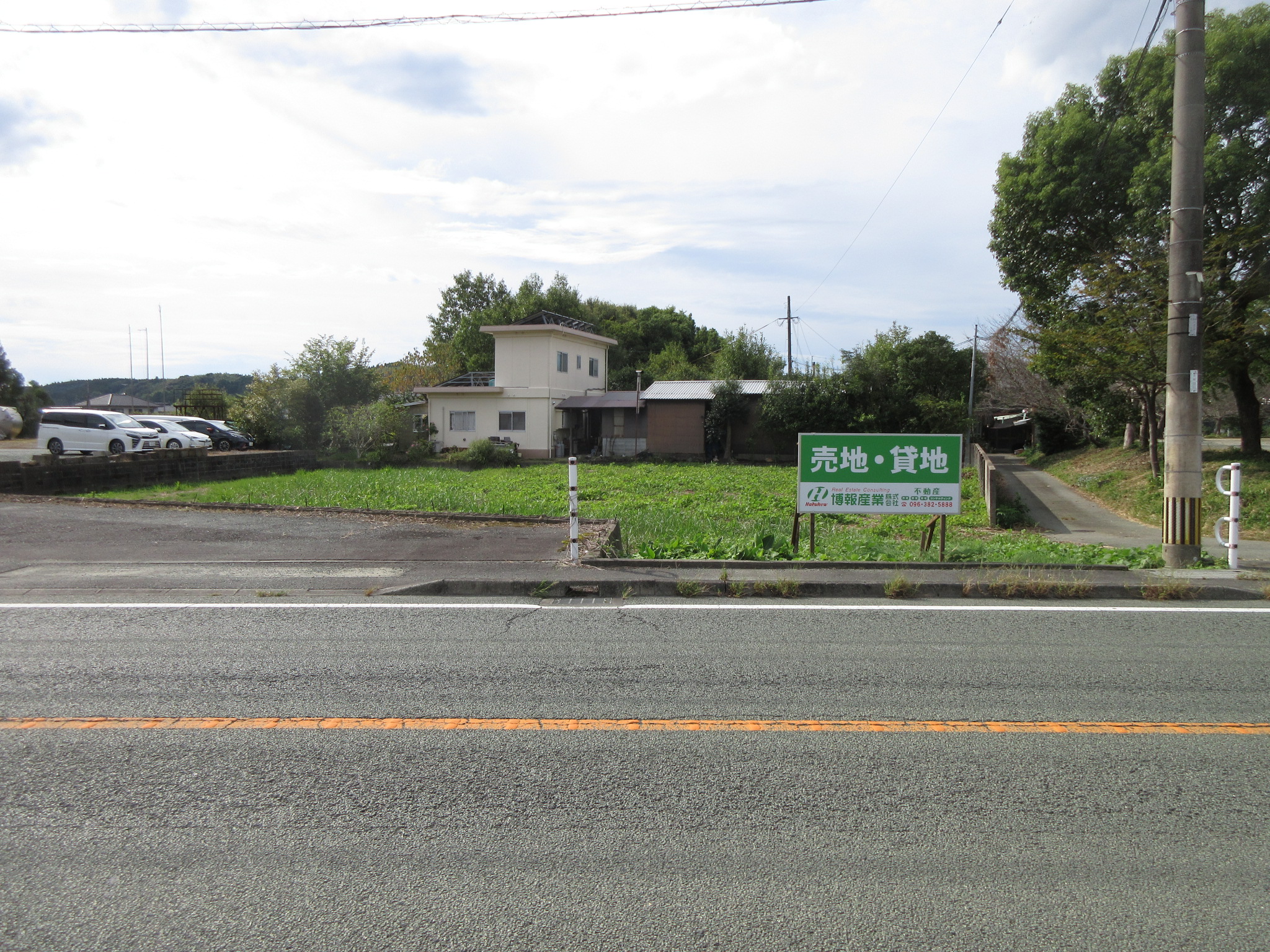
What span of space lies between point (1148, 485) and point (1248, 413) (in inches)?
132

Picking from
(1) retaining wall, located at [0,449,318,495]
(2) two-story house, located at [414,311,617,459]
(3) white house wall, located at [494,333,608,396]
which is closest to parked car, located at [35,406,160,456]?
(1) retaining wall, located at [0,449,318,495]

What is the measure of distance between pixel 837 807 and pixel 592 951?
53.9 inches

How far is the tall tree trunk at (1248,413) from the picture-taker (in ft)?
63.2

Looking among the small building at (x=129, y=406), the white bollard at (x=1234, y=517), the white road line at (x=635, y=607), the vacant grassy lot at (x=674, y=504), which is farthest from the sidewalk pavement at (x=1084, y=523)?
the small building at (x=129, y=406)

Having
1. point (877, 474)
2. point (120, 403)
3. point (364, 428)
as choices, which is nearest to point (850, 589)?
point (877, 474)

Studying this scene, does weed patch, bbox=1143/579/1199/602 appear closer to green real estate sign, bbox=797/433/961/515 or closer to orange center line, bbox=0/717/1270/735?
green real estate sign, bbox=797/433/961/515

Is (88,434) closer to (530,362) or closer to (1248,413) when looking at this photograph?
(530,362)

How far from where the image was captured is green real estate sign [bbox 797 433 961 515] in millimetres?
9859

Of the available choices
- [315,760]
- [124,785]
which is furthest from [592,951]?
[124,785]

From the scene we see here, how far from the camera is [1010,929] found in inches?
105

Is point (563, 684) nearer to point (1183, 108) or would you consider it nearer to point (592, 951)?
point (592, 951)

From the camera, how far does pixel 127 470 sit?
1989 cm

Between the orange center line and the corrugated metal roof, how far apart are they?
2999 cm

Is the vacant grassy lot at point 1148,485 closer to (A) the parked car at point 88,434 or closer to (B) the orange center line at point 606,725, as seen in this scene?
(B) the orange center line at point 606,725
